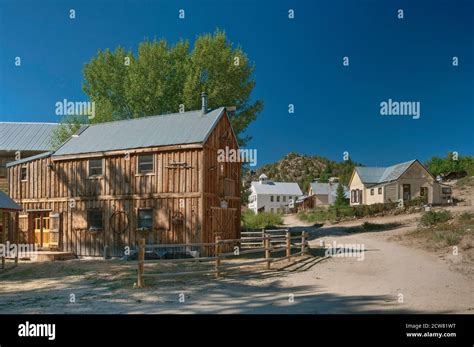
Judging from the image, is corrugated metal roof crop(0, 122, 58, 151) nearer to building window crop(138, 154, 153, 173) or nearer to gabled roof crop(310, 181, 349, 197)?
building window crop(138, 154, 153, 173)

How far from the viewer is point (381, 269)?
1320 centimetres

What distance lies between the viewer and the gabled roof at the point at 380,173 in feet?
137

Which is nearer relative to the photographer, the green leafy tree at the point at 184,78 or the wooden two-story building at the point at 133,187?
the wooden two-story building at the point at 133,187

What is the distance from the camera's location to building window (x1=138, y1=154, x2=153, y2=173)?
1872 cm

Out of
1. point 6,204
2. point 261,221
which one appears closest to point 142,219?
point 6,204

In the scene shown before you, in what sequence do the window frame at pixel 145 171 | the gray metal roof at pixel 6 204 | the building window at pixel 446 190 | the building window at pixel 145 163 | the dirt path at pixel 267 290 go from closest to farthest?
the dirt path at pixel 267 290
the gray metal roof at pixel 6 204
the window frame at pixel 145 171
the building window at pixel 145 163
the building window at pixel 446 190

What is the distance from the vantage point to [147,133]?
19625mm

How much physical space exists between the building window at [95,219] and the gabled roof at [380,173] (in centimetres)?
3055

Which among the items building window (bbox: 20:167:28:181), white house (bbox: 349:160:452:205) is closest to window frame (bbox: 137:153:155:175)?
building window (bbox: 20:167:28:181)

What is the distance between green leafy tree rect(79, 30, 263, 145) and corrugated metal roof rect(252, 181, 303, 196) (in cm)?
3588

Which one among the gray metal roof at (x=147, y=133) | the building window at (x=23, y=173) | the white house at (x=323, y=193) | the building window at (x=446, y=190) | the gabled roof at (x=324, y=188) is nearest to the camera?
the gray metal roof at (x=147, y=133)

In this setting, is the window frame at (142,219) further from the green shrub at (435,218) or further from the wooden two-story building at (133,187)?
the green shrub at (435,218)

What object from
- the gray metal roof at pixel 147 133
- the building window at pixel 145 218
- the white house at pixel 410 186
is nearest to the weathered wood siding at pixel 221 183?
the gray metal roof at pixel 147 133
